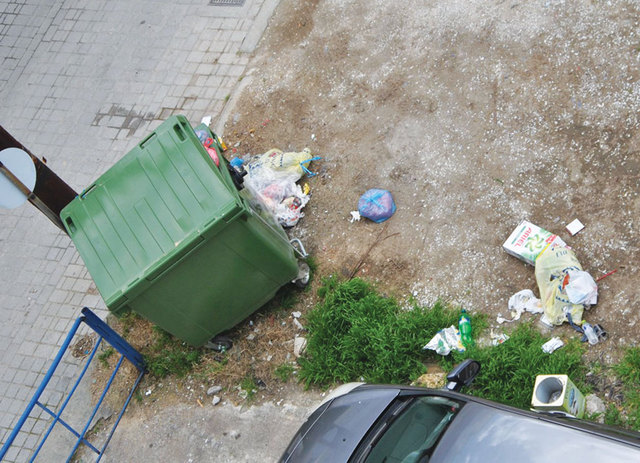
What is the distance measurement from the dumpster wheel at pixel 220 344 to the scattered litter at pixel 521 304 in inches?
91.1

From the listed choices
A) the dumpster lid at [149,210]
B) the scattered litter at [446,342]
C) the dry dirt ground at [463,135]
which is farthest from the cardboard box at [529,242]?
the dumpster lid at [149,210]

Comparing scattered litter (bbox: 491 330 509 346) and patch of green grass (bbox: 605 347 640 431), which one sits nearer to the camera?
patch of green grass (bbox: 605 347 640 431)

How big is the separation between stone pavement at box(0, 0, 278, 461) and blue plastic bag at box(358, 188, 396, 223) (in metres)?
2.40

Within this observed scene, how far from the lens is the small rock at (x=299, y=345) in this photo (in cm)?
528

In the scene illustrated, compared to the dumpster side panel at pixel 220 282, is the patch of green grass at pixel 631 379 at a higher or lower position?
higher

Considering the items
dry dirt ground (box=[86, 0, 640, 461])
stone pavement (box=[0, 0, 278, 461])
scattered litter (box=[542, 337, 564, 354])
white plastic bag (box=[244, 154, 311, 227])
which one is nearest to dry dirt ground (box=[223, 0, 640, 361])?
dry dirt ground (box=[86, 0, 640, 461])

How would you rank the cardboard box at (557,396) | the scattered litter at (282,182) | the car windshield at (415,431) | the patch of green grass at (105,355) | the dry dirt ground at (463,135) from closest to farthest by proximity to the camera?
the car windshield at (415,431) → the cardboard box at (557,396) → the dry dirt ground at (463,135) → the patch of green grass at (105,355) → the scattered litter at (282,182)

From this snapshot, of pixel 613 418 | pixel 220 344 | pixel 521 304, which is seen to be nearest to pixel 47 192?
pixel 220 344

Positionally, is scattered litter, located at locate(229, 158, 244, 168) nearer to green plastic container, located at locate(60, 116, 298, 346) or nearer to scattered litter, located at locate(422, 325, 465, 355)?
green plastic container, located at locate(60, 116, 298, 346)

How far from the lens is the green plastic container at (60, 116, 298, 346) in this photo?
4.69 metres

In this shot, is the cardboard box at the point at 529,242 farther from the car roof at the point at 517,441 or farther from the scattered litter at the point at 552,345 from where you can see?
the car roof at the point at 517,441

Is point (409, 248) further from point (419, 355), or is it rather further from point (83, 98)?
point (83, 98)

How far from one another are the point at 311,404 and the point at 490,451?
2070 millimetres

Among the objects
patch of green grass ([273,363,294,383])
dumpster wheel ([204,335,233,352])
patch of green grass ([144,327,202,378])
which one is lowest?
patch of green grass ([144,327,202,378])
